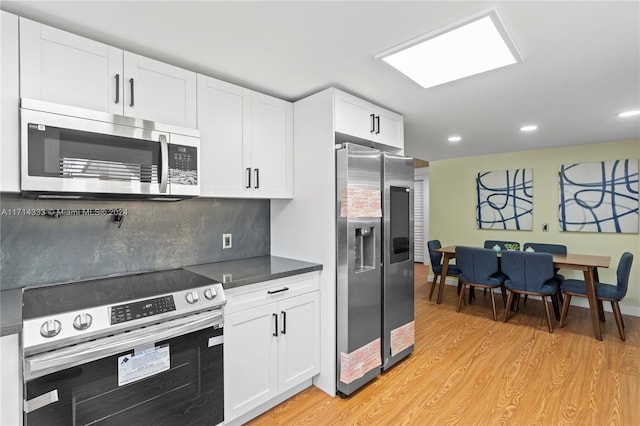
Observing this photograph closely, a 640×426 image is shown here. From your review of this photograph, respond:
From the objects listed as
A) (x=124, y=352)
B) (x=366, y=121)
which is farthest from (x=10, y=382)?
(x=366, y=121)

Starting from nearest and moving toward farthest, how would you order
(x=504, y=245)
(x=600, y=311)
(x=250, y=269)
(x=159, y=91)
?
1. (x=159, y=91)
2. (x=250, y=269)
3. (x=600, y=311)
4. (x=504, y=245)

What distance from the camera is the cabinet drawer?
194 centimetres

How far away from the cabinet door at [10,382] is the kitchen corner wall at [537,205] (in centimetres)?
574

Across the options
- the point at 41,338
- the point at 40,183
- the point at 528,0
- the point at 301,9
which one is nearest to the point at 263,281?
the point at 41,338

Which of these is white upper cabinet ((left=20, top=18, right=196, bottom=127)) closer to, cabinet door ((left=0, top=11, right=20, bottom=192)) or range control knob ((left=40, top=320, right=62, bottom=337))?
cabinet door ((left=0, top=11, right=20, bottom=192))

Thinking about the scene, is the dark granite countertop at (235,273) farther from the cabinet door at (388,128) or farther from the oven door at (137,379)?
the cabinet door at (388,128)

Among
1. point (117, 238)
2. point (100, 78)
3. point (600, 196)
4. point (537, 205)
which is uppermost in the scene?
point (100, 78)

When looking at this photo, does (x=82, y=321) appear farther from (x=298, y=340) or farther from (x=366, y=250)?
(x=366, y=250)

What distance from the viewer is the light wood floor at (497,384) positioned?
212 centimetres

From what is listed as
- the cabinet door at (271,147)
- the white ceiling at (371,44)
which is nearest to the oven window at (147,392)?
the cabinet door at (271,147)

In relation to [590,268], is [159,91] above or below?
above

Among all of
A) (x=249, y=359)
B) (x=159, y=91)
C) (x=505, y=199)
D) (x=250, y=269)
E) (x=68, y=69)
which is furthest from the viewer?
(x=505, y=199)

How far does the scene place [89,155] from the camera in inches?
63.3

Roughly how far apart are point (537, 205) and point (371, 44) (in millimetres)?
4421
